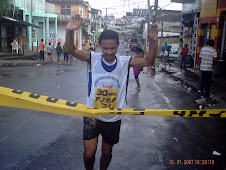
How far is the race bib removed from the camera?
317 centimetres

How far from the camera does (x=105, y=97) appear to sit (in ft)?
10.4

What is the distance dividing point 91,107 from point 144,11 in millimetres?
41849

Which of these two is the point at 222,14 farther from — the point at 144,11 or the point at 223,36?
the point at 144,11

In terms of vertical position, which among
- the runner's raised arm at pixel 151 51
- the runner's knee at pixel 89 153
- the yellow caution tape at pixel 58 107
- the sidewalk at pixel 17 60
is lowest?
the sidewalk at pixel 17 60

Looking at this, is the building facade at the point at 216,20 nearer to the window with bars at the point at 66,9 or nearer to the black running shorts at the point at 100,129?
the black running shorts at the point at 100,129

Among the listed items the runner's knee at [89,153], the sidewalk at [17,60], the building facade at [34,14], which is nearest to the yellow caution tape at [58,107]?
the runner's knee at [89,153]

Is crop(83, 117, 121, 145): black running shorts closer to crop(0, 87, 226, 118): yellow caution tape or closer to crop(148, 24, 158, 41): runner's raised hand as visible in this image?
crop(0, 87, 226, 118): yellow caution tape

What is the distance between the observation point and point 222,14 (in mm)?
14609

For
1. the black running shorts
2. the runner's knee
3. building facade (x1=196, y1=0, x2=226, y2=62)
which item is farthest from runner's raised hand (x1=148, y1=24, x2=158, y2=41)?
building facade (x1=196, y1=0, x2=226, y2=62)

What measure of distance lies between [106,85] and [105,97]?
0.15m

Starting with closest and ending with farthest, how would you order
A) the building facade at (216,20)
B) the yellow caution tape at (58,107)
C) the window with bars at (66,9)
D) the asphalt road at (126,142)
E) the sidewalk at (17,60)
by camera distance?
the yellow caution tape at (58,107) < the asphalt road at (126,142) < the building facade at (216,20) < the sidewalk at (17,60) < the window with bars at (66,9)

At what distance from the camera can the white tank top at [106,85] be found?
3.16 meters

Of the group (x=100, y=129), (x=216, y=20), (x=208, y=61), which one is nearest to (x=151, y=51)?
(x=100, y=129)
